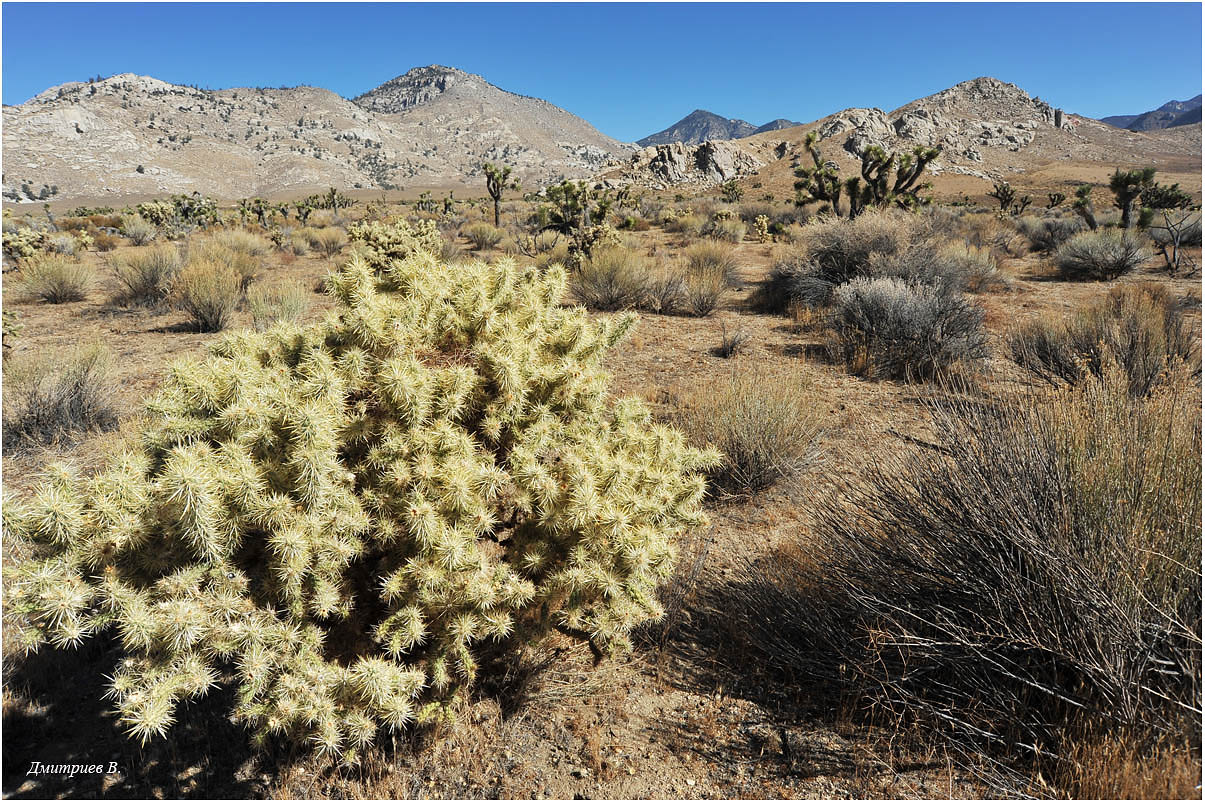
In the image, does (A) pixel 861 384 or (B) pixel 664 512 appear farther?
(A) pixel 861 384

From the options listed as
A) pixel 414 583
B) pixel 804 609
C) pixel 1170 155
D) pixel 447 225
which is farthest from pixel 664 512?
pixel 1170 155

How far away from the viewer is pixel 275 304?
10.6m

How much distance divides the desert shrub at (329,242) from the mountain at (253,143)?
85393mm

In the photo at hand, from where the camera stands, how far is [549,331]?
3.16 m

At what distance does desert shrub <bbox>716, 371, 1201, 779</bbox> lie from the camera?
228cm

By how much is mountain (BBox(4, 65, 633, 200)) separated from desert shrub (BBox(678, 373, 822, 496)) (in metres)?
104

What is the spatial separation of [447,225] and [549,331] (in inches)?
1061

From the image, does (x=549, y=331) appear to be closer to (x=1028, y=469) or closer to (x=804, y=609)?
(x=804, y=609)

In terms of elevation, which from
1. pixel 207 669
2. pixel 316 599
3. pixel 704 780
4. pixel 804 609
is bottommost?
pixel 704 780

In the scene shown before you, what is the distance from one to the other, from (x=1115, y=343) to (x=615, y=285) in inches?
309

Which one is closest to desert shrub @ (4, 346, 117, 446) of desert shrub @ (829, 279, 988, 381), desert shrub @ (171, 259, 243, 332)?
desert shrub @ (171, 259, 243, 332)

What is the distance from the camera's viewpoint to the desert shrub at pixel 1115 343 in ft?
21.2

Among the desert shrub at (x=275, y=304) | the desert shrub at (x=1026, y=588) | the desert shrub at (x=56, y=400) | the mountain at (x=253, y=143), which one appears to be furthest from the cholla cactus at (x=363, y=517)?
the mountain at (x=253, y=143)

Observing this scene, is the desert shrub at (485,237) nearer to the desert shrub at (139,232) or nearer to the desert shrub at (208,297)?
the desert shrub at (208,297)
